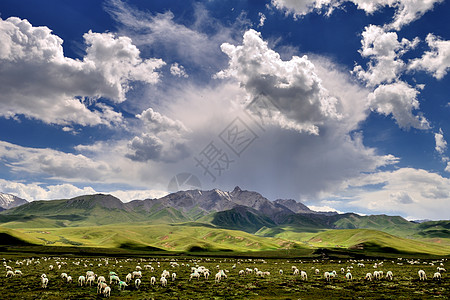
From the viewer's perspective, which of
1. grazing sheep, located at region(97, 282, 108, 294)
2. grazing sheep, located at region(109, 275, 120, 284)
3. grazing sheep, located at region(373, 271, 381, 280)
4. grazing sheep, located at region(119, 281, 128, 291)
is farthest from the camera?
grazing sheep, located at region(373, 271, 381, 280)

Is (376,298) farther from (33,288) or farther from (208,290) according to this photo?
(33,288)

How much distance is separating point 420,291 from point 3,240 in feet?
794

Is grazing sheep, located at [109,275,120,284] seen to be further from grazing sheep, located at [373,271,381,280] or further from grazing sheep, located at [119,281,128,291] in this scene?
grazing sheep, located at [373,271,381,280]

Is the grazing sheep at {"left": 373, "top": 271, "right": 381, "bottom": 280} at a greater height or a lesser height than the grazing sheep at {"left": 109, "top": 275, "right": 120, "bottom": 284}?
lesser

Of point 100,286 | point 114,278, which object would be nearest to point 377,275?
point 114,278

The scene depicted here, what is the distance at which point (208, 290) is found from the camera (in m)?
35.9

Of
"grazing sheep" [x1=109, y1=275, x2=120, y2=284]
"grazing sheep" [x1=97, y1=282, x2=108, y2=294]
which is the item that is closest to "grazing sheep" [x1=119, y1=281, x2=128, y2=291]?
"grazing sheep" [x1=97, y1=282, x2=108, y2=294]

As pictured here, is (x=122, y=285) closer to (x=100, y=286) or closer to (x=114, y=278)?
(x=100, y=286)

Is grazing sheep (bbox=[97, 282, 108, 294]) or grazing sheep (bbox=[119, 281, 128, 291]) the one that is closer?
grazing sheep (bbox=[97, 282, 108, 294])

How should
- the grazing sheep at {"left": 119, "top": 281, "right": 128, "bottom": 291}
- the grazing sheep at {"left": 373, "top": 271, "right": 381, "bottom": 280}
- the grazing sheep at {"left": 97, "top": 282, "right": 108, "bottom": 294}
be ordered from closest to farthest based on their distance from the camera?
the grazing sheep at {"left": 97, "top": 282, "right": 108, "bottom": 294} < the grazing sheep at {"left": 119, "top": 281, "right": 128, "bottom": 291} < the grazing sheep at {"left": 373, "top": 271, "right": 381, "bottom": 280}

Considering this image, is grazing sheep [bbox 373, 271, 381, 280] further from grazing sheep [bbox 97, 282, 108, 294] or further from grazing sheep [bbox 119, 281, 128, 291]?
grazing sheep [bbox 97, 282, 108, 294]

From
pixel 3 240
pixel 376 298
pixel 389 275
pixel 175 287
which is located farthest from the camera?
pixel 3 240

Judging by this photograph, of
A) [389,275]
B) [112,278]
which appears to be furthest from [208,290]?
[389,275]

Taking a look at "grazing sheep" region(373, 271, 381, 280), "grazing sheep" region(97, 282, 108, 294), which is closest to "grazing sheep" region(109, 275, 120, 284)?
"grazing sheep" region(97, 282, 108, 294)
